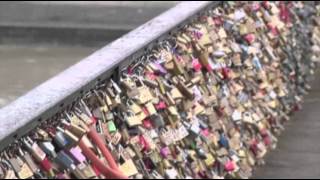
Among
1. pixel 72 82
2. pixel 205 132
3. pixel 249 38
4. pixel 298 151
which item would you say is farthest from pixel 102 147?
pixel 249 38

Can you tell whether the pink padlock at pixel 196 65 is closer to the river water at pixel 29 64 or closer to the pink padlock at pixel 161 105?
the pink padlock at pixel 161 105

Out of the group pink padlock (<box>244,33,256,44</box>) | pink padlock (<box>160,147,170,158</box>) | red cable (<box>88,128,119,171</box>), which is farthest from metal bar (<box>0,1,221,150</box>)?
pink padlock (<box>244,33,256,44</box>)

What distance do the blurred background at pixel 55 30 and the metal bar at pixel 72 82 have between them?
2.63 metres

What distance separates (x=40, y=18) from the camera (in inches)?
385

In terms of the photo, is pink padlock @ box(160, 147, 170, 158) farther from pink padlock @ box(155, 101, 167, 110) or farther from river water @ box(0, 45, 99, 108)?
river water @ box(0, 45, 99, 108)

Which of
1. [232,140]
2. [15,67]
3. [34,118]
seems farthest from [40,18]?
[34,118]

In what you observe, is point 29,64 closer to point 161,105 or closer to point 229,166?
point 229,166

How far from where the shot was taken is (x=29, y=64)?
25.1 feet

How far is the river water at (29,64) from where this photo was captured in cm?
580

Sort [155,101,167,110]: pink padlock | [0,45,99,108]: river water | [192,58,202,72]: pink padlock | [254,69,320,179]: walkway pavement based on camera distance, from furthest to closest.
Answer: [0,45,99,108]: river water → [254,69,320,179]: walkway pavement → [192,58,202,72]: pink padlock → [155,101,167,110]: pink padlock

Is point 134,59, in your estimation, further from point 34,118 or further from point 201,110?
point 34,118

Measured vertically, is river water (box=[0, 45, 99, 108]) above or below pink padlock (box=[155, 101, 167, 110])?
above

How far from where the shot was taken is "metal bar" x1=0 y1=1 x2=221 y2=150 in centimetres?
259

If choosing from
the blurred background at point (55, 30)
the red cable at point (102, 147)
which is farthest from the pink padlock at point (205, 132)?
the blurred background at point (55, 30)
